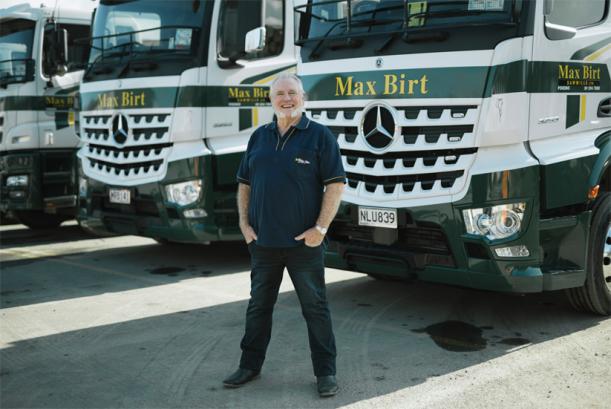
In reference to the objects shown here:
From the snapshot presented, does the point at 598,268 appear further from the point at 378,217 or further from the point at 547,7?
the point at 547,7

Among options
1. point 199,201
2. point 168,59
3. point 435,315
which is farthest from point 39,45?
point 435,315

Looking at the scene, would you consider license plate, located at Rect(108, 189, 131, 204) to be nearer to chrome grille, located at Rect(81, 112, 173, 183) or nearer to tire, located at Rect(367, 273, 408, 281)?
chrome grille, located at Rect(81, 112, 173, 183)

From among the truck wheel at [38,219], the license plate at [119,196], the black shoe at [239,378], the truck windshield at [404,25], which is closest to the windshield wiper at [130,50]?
the license plate at [119,196]

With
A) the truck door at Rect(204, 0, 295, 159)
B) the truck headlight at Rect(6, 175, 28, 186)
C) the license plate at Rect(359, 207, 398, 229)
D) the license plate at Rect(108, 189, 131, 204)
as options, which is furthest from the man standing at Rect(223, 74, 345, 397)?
the truck headlight at Rect(6, 175, 28, 186)

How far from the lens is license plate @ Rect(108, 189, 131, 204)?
310 inches

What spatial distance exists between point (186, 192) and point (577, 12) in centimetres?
389

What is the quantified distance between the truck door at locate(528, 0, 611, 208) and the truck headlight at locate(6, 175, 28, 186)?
22.6 feet

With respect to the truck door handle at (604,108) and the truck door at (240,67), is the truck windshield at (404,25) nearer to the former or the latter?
the truck door handle at (604,108)

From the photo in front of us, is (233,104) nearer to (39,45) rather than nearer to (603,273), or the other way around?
(39,45)

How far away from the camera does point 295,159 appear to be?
414cm

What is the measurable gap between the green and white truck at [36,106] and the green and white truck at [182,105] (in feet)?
6.09

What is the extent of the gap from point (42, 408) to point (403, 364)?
2.11m

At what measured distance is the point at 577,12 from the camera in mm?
5422

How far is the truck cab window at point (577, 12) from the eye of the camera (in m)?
5.25
